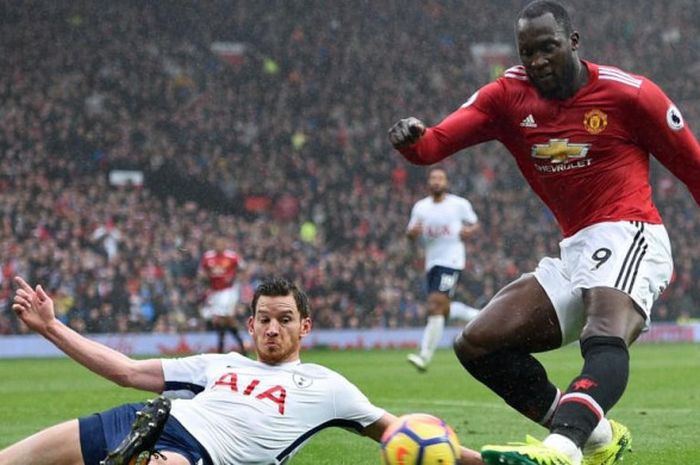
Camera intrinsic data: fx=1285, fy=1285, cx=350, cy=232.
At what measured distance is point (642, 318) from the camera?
5418mm

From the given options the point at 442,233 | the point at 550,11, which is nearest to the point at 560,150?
the point at 550,11

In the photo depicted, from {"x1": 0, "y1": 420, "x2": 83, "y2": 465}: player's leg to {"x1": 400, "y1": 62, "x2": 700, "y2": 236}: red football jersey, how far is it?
1.97 m

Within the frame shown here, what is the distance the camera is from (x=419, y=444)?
456 centimetres

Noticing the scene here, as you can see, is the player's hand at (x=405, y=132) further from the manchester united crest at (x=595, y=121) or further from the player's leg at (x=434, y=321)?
the player's leg at (x=434, y=321)

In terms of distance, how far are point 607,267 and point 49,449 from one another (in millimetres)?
2422

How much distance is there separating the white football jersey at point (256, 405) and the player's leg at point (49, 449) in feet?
1.39

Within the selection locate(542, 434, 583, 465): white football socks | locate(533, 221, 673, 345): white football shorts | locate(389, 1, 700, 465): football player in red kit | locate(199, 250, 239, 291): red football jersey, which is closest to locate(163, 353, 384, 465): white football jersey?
locate(542, 434, 583, 465): white football socks

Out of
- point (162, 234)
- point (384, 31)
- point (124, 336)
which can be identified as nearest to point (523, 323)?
point (124, 336)

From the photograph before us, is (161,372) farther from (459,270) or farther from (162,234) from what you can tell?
(162,234)

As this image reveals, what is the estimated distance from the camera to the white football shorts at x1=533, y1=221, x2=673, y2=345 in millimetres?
5469

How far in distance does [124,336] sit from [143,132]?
7.68 metres

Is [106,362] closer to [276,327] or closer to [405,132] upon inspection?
[276,327]

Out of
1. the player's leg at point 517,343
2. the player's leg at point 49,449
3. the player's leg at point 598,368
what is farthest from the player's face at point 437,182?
the player's leg at point 49,449

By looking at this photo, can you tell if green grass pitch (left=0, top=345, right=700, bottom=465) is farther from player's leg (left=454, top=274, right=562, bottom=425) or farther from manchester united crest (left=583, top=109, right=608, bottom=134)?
manchester united crest (left=583, top=109, right=608, bottom=134)
